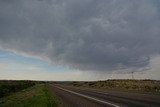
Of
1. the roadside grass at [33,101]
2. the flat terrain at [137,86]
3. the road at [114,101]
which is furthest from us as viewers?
the flat terrain at [137,86]

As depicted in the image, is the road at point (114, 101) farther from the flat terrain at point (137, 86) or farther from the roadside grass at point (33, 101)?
the flat terrain at point (137, 86)

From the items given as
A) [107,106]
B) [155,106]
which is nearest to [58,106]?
[107,106]

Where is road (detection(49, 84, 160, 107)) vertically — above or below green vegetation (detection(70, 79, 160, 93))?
below

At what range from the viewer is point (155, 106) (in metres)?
15.4

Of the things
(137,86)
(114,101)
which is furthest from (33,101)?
(137,86)

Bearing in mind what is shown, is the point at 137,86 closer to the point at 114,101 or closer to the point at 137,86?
the point at 137,86

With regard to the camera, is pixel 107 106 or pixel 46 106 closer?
pixel 107 106

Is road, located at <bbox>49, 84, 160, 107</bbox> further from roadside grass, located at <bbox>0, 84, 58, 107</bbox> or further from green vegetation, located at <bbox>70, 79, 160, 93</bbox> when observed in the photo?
green vegetation, located at <bbox>70, 79, 160, 93</bbox>

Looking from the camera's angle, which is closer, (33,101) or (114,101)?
(114,101)

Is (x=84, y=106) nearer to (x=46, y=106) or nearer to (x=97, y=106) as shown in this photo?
(x=97, y=106)

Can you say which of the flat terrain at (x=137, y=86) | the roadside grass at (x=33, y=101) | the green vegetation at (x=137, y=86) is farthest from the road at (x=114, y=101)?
the green vegetation at (x=137, y=86)

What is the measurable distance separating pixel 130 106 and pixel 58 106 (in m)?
6.34

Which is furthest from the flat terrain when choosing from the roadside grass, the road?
the roadside grass

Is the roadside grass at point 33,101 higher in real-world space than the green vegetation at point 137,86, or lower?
lower
